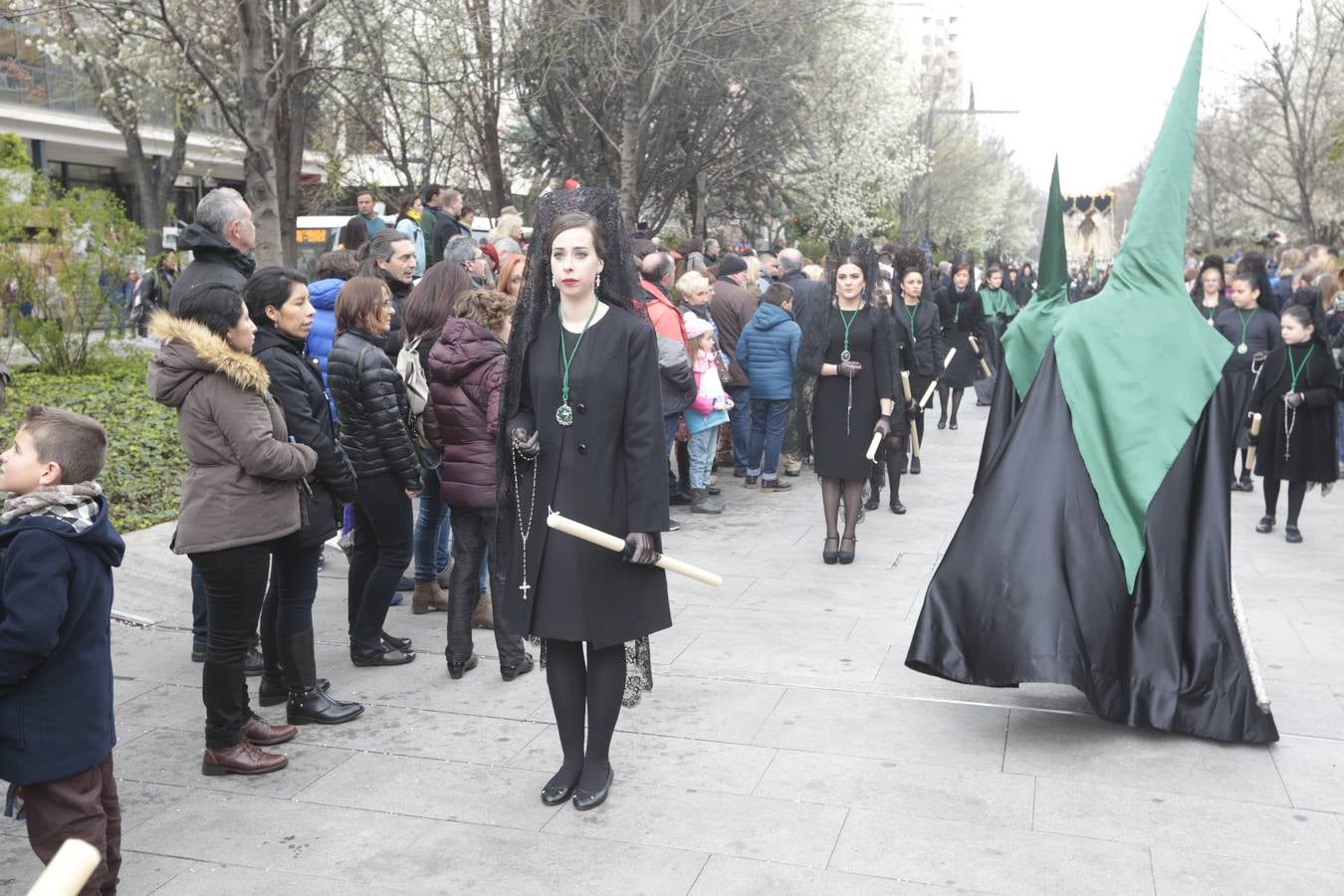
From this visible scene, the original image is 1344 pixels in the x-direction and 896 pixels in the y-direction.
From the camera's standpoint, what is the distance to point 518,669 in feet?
19.3

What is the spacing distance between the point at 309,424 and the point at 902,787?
101 inches

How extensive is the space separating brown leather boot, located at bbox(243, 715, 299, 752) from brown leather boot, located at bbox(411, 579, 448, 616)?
200 cm

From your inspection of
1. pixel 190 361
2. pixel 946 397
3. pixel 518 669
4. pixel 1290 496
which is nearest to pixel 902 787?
pixel 518 669

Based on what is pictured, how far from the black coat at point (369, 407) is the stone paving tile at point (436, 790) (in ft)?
4.32

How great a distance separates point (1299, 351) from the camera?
31.1ft

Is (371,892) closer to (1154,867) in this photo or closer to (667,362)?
(1154,867)

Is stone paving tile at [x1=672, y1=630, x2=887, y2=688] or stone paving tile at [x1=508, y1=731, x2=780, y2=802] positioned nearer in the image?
stone paving tile at [x1=508, y1=731, x2=780, y2=802]

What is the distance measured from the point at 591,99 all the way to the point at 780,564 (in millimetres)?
14055

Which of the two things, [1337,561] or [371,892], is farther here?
[1337,561]

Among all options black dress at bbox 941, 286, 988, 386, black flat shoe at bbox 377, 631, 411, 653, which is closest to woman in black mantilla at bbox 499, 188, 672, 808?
black flat shoe at bbox 377, 631, 411, 653

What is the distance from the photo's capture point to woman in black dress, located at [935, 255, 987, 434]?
15453 millimetres

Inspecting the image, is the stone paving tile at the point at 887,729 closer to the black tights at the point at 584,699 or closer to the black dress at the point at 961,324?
the black tights at the point at 584,699

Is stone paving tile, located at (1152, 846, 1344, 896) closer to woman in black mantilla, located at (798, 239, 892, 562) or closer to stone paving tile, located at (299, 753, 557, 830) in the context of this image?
stone paving tile, located at (299, 753, 557, 830)

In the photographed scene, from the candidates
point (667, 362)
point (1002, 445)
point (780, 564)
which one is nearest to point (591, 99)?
point (667, 362)
